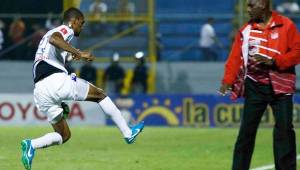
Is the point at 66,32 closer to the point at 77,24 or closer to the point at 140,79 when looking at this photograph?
the point at 77,24

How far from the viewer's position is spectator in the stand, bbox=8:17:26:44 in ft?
95.2

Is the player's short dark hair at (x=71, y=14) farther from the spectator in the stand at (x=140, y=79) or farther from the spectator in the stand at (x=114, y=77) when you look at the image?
the spectator in the stand at (x=114, y=77)

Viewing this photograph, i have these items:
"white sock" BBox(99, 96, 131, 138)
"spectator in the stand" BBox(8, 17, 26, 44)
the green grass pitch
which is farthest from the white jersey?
"spectator in the stand" BBox(8, 17, 26, 44)

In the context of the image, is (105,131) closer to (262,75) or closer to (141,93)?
(141,93)

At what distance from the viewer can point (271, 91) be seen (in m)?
10.3

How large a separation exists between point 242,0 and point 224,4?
3.70m

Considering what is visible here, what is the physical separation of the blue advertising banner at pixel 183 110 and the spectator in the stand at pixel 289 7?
A: 488cm

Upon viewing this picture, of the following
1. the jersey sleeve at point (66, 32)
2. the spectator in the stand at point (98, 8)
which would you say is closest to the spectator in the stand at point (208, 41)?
the spectator in the stand at point (98, 8)

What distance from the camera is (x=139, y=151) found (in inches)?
647

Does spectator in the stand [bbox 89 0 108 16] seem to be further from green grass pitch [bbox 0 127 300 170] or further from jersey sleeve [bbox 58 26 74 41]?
jersey sleeve [bbox 58 26 74 41]

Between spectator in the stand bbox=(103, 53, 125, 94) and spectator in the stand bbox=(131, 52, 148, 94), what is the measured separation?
406mm

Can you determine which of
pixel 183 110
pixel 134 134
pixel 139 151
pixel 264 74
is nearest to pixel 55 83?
pixel 134 134

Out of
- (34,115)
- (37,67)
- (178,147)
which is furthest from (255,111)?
(34,115)

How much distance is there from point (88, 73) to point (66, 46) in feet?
55.1
